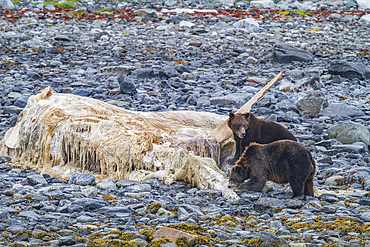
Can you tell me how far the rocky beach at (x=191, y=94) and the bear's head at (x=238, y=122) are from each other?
1036mm

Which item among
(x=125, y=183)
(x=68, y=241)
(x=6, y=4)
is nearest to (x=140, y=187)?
(x=125, y=183)

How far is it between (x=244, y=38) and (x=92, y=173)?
543 inches

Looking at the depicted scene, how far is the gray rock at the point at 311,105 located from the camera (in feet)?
36.2

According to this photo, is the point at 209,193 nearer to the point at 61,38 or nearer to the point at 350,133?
the point at 350,133

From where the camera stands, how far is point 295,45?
62.5 ft

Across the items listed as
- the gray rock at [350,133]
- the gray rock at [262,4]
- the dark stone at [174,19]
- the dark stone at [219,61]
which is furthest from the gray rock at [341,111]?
the gray rock at [262,4]

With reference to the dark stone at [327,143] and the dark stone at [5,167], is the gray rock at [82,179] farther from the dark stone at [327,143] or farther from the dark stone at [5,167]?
the dark stone at [327,143]

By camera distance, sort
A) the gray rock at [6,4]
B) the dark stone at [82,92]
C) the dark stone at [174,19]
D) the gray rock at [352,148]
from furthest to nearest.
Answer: the gray rock at [6,4] → the dark stone at [174,19] → the dark stone at [82,92] → the gray rock at [352,148]

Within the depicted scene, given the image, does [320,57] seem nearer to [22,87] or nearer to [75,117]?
[22,87]

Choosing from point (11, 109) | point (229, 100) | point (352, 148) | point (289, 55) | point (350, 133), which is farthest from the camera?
point (289, 55)

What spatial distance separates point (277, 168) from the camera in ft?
19.6

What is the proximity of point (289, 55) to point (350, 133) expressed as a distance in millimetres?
7986

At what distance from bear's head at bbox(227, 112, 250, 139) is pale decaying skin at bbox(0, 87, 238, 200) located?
447 millimetres

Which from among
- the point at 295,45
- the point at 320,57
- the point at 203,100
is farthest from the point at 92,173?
the point at 295,45
